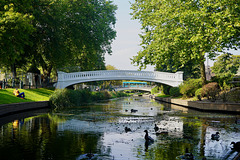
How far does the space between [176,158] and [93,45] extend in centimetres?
3052

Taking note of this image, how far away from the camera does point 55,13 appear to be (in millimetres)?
30984

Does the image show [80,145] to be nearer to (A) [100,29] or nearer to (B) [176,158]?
(B) [176,158]

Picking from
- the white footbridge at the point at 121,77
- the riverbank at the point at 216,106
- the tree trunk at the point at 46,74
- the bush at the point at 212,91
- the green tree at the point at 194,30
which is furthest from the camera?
the white footbridge at the point at 121,77

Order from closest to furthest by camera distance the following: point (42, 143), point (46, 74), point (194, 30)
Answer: point (42, 143), point (194, 30), point (46, 74)

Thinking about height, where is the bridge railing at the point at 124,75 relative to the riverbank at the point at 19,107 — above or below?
above

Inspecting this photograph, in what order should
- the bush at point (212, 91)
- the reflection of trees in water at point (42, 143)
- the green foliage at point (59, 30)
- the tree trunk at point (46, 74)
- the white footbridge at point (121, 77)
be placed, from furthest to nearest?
Answer: the white footbridge at point (121, 77), the tree trunk at point (46, 74), the green foliage at point (59, 30), the bush at point (212, 91), the reflection of trees in water at point (42, 143)

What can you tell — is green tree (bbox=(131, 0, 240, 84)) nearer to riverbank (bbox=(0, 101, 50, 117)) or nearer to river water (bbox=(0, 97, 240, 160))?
river water (bbox=(0, 97, 240, 160))

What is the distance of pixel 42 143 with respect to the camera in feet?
34.8

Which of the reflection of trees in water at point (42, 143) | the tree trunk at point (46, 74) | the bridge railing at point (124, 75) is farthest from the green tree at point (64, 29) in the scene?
the reflection of trees in water at point (42, 143)

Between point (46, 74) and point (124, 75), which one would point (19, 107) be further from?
point (124, 75)

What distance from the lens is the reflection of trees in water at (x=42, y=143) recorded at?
8.80 m

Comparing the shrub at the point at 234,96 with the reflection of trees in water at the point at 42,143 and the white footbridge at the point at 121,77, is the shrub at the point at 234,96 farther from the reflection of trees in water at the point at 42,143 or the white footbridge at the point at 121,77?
the white footbridge at the point at 121,77

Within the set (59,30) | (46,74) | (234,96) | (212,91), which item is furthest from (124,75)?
(234,96)

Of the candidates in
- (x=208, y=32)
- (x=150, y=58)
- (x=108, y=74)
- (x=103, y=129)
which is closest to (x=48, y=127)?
(x=103, y=129)
